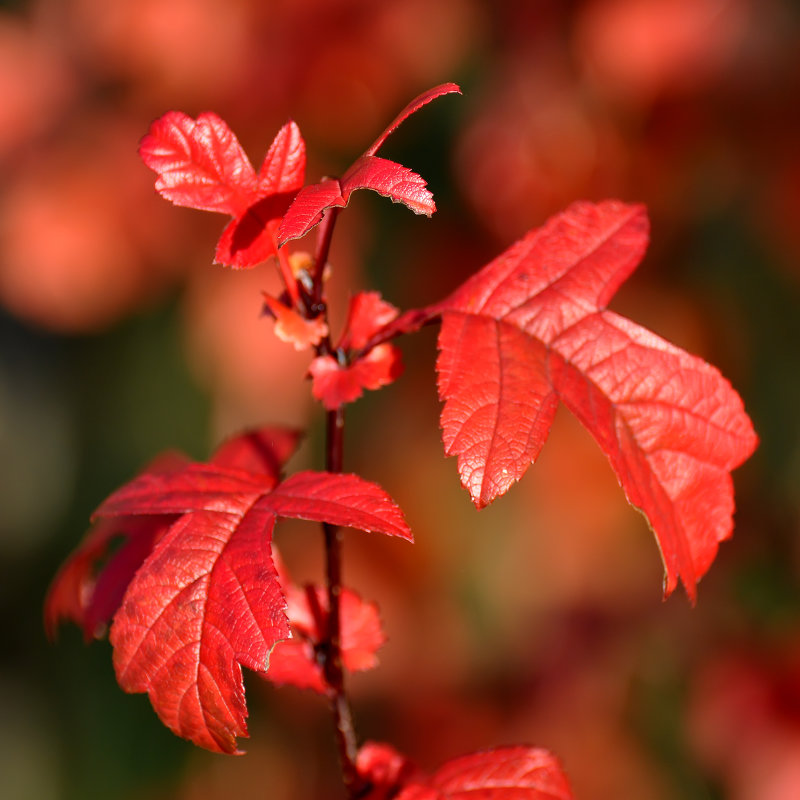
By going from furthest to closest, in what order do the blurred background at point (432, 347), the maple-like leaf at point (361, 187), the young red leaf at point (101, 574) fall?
the blurred background at point (432, 347), the young red leaf at point (101, 574), the maple-like leaf at point (361, 187)

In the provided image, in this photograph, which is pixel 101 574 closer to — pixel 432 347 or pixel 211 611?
pixel 211 611

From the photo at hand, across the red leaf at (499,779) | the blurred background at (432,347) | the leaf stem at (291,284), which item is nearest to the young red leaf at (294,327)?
the leaf stem at (291,284)

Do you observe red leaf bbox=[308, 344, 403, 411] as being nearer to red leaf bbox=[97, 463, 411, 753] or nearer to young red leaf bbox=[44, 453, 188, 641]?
red leaf bbox=[97, 463, 411, 753]

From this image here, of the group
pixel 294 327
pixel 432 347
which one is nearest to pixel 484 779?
pixel 294 327

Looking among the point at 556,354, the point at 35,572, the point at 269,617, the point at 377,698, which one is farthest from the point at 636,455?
the point at 35,572

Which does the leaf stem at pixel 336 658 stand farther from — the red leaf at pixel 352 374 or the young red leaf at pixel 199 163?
the young red leaf at pixel 199 163

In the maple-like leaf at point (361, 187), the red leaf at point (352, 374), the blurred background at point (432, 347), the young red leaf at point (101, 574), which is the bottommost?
the blurred background at point (432, 347)

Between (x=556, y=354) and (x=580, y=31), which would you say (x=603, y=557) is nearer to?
(x=580, y=31)
